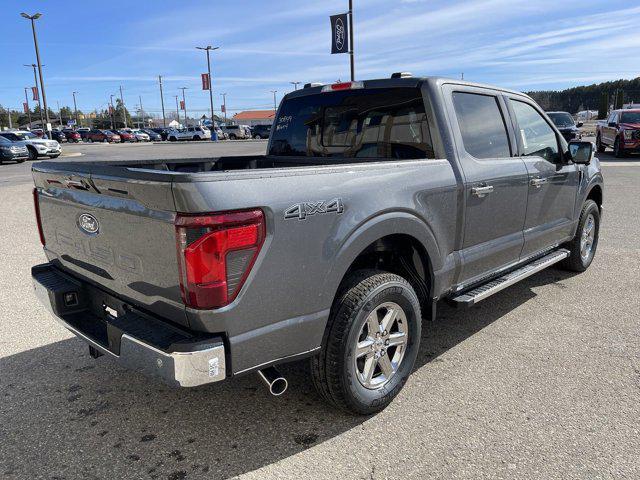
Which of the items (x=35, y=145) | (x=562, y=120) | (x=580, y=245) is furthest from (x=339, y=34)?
(x=580, y=245)

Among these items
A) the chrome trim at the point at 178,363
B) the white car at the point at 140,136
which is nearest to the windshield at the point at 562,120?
the chrome trim at the point at 178,363

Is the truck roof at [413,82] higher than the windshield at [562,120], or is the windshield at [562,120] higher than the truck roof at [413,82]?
the truck roof at [413,82]

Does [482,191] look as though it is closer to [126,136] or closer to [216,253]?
[216,253]

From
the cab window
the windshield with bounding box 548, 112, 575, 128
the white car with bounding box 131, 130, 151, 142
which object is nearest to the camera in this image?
the cab window

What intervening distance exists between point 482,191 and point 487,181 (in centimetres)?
12

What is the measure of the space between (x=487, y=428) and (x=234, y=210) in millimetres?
1817

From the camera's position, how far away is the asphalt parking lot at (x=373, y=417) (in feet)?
8.30

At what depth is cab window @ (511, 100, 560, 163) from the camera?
427 centimetres

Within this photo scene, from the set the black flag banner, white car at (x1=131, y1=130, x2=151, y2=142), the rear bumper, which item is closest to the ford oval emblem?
the rear bumper

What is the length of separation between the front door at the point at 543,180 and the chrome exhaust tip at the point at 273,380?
2597 mm

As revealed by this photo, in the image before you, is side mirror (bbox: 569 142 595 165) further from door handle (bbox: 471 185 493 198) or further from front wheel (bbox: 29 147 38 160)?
front wheel (bbox: 29 147 38 160)

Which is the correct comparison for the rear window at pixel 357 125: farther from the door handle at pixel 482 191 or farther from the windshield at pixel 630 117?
the windshield at pixel 630 117

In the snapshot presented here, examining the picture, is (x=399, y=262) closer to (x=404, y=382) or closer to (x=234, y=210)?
(x=404, y=382)

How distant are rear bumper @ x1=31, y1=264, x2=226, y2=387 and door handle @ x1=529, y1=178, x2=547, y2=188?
9.84 feet
